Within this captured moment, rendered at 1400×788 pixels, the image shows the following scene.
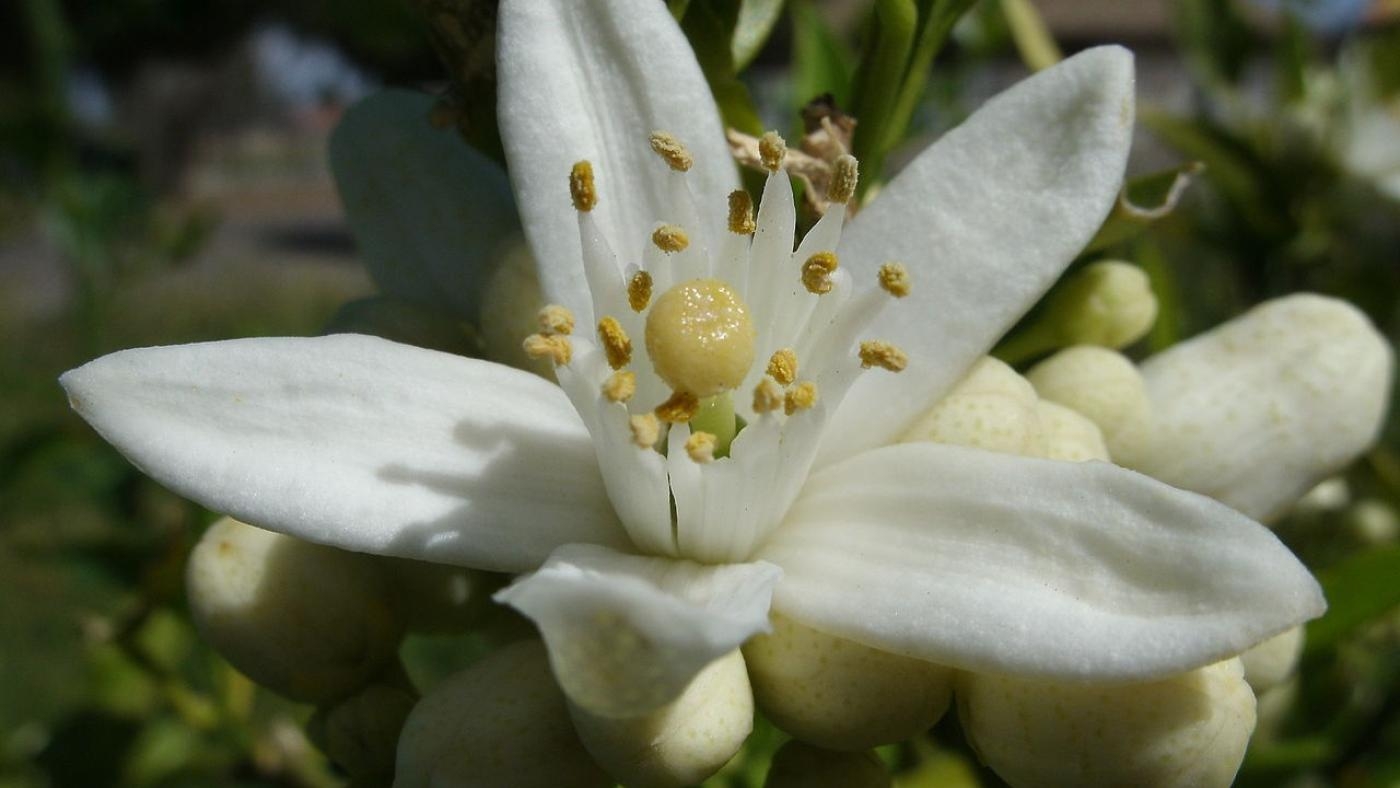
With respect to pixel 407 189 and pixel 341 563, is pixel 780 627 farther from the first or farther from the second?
pixel 407 189

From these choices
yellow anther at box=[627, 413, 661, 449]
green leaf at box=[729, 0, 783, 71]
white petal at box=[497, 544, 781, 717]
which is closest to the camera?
white petal at box=[497, 544, 781, 717]

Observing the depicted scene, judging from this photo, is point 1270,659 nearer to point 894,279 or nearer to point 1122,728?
point 1122,728

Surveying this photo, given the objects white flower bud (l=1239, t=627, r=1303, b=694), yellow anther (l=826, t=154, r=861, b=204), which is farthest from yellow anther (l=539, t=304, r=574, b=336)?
white flower bud (l=1239, t=627, r=1303, b=694)

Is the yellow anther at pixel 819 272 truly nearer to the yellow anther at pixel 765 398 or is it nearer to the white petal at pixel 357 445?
the yellow anther at pixel 765 398

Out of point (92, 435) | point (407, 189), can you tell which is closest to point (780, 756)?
point (407, 189)

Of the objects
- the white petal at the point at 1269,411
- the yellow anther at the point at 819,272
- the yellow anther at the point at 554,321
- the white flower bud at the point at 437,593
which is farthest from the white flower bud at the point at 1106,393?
the white flower bud at the point at 437,593

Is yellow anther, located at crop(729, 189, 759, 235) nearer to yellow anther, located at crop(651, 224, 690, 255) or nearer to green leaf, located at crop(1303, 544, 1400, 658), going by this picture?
yellow anther, located at crop(651, 224, 690, 255)

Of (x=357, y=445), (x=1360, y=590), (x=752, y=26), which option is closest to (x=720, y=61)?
(x=752, y=26)

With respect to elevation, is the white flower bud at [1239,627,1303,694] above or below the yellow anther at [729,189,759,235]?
below
